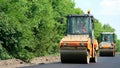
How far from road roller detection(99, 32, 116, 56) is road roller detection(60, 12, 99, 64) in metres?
20.9

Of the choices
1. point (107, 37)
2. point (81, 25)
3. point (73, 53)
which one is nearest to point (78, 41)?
point (73, 53)

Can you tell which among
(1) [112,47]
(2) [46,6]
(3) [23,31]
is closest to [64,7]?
(2) [46,6]

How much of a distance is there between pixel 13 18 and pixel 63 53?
9.27 metres

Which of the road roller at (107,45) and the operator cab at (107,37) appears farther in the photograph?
the operator cab at (107,37)

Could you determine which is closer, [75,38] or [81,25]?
[75,38]

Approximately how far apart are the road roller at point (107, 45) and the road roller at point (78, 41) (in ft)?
68.7

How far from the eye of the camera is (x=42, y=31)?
50.9 metres

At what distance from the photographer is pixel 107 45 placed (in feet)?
175

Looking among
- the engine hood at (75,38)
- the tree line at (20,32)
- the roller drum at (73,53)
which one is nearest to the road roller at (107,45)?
the tree line at (20,32)

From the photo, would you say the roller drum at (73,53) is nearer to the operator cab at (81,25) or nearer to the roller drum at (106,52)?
the operator cab at (81,25)

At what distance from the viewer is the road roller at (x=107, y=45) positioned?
53.0m

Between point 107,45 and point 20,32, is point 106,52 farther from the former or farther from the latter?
point 20,32

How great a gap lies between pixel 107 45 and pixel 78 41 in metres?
24.1

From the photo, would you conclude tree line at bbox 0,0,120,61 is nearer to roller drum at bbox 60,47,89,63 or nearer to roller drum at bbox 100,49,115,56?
roller drum at bbox 60,47,89,63
